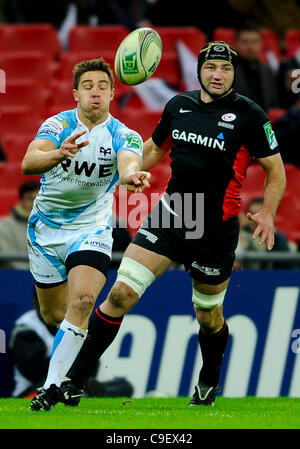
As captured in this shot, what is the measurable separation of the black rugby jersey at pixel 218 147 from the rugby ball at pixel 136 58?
18.3 inches

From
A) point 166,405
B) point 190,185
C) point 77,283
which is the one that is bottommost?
point 166,405

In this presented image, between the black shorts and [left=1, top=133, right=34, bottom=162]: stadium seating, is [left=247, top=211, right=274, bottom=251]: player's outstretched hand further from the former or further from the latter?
[left=1, top=133, right=34, bottom=162]: stadium seating

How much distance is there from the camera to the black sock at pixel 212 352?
8984 millimetres

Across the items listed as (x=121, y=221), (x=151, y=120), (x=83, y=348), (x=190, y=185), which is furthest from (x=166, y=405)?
(x=151, y=120)

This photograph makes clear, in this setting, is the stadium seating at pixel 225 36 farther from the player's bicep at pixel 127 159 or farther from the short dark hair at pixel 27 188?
the player's bicep at pixel 127 159

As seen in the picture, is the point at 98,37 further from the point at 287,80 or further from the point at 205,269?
the point at 205,269

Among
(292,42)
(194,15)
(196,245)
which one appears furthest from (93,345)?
(292,42)

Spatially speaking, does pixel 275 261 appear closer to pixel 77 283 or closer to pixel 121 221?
pixel 121 221

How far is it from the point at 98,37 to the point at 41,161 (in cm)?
790

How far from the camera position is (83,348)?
28.1 feet

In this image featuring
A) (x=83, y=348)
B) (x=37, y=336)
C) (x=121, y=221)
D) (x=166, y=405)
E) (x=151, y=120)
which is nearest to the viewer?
(x=83, y=348)

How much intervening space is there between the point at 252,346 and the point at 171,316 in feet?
2.75

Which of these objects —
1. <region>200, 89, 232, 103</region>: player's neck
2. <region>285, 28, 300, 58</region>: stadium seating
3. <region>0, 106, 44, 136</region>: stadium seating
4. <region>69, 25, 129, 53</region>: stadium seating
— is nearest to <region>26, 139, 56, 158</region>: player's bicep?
<region>200, 89, 232, 103</region>: player's neck

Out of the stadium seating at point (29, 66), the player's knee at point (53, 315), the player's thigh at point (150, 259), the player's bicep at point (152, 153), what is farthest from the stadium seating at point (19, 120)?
the player's thigh at point (150, 259)
